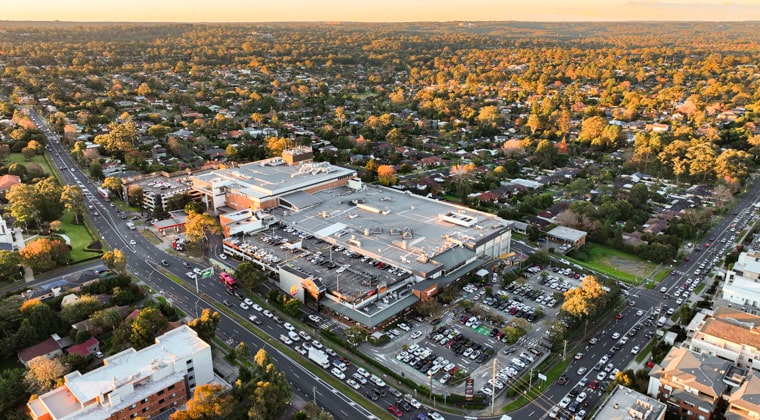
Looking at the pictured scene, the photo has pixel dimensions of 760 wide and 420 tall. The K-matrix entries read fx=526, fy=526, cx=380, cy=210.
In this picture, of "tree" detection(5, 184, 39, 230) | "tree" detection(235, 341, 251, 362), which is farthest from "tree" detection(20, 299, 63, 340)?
"tree" detection(5, 184, 39, 230)

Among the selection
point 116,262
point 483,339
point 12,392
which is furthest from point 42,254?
point 483,339

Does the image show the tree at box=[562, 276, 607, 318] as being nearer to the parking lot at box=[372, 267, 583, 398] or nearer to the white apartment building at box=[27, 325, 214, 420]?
the parking lot at box=[372, 267, 583, 398]

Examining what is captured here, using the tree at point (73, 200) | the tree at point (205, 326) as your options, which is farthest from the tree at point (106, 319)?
the tree at point (73, 200)

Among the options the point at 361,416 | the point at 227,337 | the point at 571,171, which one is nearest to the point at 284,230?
the point at 227,337

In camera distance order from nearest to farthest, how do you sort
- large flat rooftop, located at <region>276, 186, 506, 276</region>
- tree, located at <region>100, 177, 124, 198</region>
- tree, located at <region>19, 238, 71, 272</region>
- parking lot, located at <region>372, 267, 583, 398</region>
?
1. parking lot, located at <region>372, 267, 583, 398</region>
2. tree, located at <region>19, 238, 71, 272</region>
3. large flat rooftop, located at <region>276, 186, 506, 276</region>
4. tree, located at <region>100, 177, 124, 198</region>

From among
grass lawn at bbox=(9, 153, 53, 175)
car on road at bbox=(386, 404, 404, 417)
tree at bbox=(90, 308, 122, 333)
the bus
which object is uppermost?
grass lawn at bbox=(9, 153, 53, 175)

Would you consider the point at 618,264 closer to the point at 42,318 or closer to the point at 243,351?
the point at 243,351

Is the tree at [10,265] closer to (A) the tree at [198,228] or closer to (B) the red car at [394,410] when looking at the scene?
(A) the tree at [198,228]
